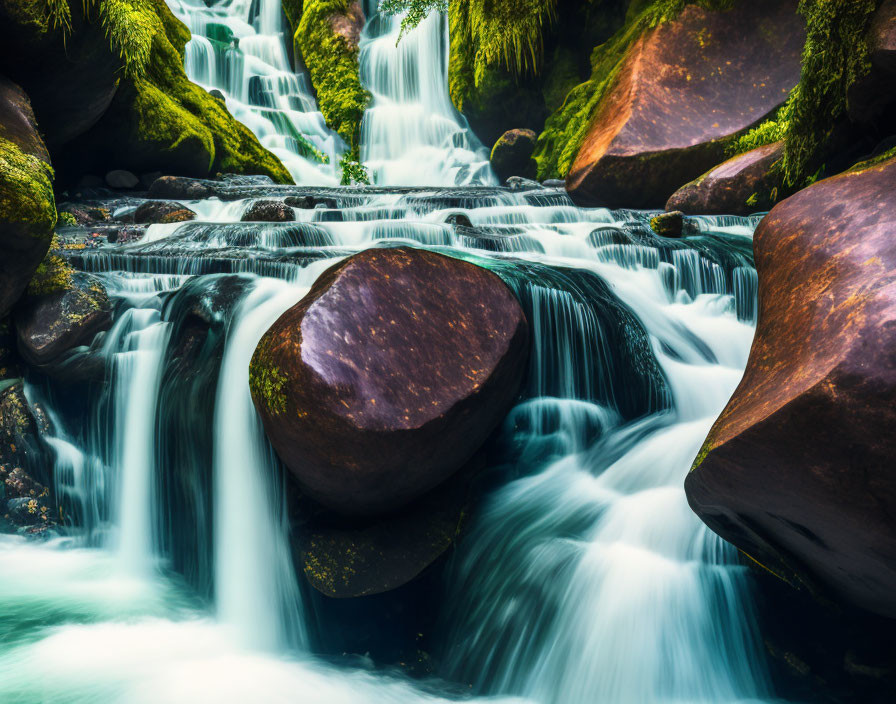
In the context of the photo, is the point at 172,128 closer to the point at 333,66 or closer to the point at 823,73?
the point at 823,73

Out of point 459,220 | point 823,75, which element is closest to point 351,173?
point 459,220

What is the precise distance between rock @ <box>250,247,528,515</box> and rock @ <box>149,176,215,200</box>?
5.78 m

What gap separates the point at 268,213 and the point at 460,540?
475cm

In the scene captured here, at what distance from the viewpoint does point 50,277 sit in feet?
11.1

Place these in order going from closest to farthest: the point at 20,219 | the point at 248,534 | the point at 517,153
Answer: the point at 248,534 → the point at 20,219 → the point at 517,153

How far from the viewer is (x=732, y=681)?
2078 mm

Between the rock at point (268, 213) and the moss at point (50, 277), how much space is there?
2.79m

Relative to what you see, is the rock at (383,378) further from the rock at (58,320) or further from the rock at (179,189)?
the rock at (179,189)

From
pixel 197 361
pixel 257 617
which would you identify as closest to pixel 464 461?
pixel 257 617

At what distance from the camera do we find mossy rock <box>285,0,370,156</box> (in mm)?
14961

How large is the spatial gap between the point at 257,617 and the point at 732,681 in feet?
6.53

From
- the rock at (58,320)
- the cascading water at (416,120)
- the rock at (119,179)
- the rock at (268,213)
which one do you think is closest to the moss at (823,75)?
the rock at (58,320)

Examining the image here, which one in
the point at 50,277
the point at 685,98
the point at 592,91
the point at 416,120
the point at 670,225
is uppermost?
the point at 416,120

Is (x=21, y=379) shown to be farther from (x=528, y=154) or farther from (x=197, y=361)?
(x=528, y=154)
